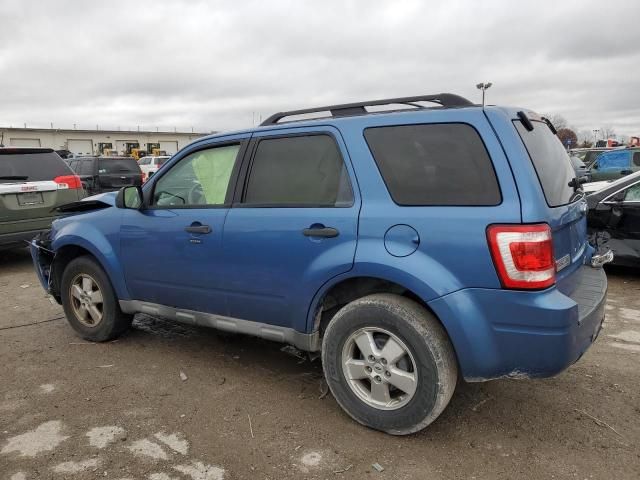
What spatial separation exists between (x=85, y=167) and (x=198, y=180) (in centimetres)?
1267

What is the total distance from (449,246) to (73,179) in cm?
712

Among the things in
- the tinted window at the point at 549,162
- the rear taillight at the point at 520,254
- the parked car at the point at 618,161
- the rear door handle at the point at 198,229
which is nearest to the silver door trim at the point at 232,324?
the rear door handle at the point at 198,229

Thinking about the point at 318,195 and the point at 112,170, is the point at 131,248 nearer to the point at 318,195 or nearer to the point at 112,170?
the point at 318,195

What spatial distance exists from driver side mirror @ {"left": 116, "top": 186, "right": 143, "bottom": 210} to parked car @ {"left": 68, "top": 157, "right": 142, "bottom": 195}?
11.0 m

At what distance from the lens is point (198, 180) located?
3.93 meters

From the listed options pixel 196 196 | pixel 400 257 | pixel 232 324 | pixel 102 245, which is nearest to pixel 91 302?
pixel 102 245

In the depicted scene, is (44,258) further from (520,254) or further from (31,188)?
(520,254)

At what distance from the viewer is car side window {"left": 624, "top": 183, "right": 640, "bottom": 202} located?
636cm

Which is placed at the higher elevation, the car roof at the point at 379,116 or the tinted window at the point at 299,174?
the car roof at the point at 379,116

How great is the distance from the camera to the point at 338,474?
2.68 m

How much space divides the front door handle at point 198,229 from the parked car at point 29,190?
15.4 ft

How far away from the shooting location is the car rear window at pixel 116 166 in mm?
14859

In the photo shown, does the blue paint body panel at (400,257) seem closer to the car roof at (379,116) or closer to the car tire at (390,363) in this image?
the car roof at (379,116)

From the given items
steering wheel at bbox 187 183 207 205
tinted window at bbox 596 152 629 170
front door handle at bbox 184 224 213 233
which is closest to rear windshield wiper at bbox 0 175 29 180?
steering wheel at bbox 187 183 207 205
